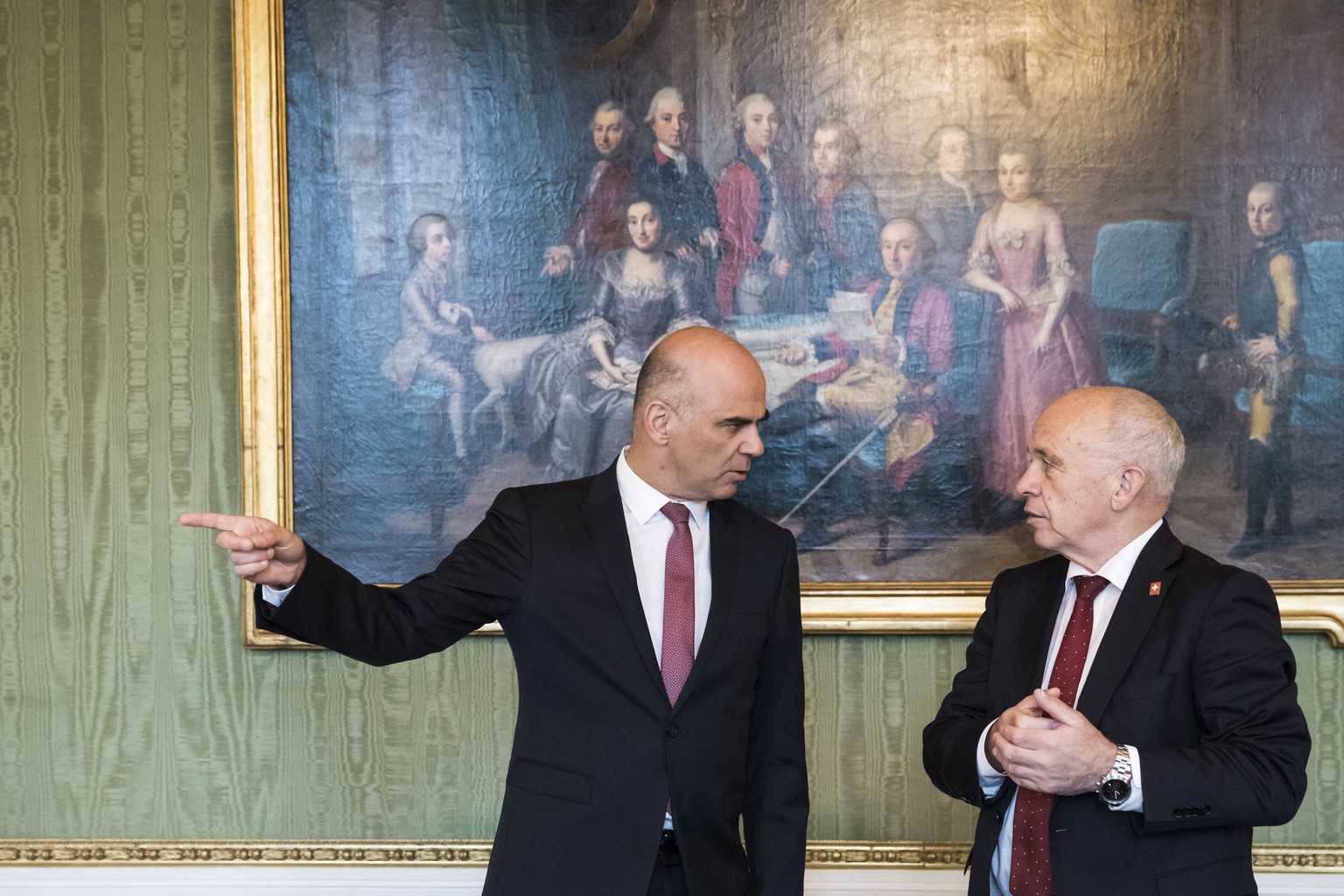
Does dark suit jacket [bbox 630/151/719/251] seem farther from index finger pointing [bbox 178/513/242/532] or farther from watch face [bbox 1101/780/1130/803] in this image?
watch face [bbox 1101/780/1130/803]

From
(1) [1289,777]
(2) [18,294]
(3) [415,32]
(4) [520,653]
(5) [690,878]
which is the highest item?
(3) [415,32]

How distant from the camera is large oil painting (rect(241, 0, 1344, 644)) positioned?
12.6 feet

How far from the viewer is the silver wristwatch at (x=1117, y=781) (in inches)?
95.0

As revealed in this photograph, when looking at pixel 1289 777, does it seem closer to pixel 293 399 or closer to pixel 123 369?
pixel 293 399

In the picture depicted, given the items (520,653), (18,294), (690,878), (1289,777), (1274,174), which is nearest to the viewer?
(1289,777)

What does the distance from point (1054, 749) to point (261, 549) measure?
1.60 metres

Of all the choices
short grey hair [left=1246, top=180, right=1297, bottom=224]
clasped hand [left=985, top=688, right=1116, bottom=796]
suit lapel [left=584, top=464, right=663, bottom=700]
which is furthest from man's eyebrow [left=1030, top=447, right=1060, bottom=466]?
short grey hair [left=1246, top=180, right=1297, bottom=224]

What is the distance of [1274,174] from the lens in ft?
12.6

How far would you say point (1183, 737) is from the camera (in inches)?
101

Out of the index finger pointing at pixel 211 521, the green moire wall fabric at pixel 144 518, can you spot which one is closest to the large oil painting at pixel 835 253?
the green moire wall fabric at pixel 144 518

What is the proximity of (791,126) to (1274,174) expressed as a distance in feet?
4.99

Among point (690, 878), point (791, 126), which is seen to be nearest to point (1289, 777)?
point (690, 878)

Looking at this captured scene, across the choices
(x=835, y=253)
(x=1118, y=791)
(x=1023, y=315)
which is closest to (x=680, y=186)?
(x=835, y=253)

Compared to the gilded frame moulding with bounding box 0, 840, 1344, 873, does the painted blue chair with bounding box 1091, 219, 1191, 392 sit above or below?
above
